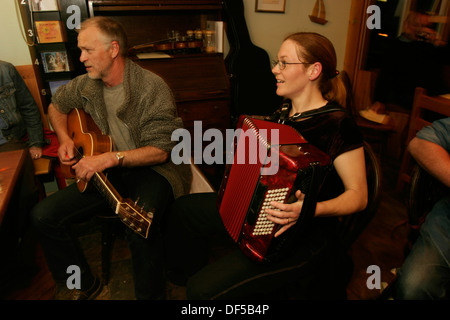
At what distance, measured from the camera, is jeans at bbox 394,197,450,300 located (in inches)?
48.3

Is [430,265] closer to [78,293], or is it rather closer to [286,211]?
[286,211]

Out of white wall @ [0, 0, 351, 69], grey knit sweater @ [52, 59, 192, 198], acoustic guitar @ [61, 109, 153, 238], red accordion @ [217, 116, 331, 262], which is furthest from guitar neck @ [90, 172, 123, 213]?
white wall @ [0, 0, 351, 69]

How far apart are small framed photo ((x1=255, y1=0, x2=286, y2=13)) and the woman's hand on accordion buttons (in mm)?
2690

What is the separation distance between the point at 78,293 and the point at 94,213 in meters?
0.43

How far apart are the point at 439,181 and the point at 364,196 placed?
42 cm

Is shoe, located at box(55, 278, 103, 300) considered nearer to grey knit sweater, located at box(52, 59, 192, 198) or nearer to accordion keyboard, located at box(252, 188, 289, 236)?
grey knit sweater, located at box(52, 59, 192, 198)

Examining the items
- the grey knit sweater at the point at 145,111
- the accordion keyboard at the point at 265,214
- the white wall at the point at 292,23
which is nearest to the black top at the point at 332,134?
the accordion keyboard at the point at 265,214

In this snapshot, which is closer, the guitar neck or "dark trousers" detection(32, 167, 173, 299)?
the guitar neck

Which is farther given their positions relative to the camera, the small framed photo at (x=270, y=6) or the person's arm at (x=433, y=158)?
the small framed photo at (x=270, y=6)

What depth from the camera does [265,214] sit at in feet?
3.59

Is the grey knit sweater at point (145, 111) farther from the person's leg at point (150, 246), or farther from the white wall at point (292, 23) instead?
the white wall at point (292, 23)

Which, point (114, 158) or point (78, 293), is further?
point (78, 293)

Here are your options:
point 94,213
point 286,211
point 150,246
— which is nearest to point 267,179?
point 286,211

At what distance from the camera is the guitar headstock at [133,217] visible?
52.2 inches
